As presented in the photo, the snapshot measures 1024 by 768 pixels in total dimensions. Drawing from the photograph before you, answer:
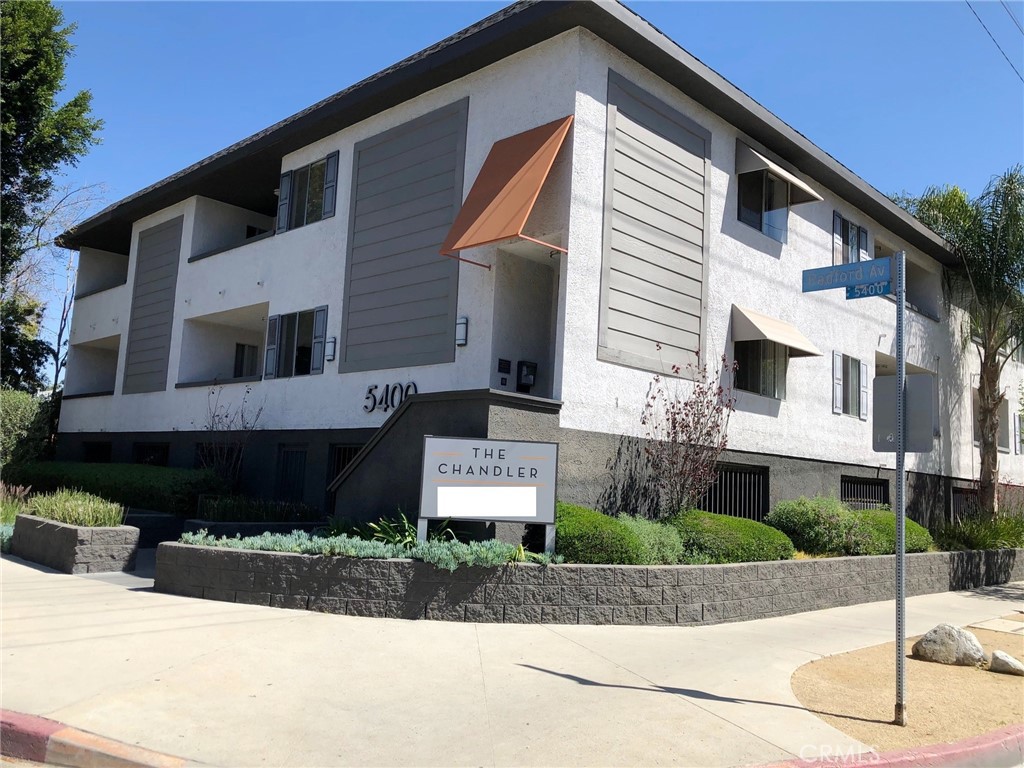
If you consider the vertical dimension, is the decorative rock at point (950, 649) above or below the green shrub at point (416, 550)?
below

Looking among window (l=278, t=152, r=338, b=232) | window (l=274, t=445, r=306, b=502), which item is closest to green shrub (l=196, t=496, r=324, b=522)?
window (l=274, t=445, r=306, b=502)

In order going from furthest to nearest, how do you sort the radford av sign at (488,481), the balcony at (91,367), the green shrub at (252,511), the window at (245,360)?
1. the balcony at (91,367)
2. the window at (245,360)
3. the green shrub at (252,511)
4. the radford av sign at (488,481)

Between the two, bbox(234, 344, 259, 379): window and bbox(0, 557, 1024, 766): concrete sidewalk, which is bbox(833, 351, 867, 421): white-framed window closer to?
bbox(0, 557, 1024, 766): concrete sidewalk

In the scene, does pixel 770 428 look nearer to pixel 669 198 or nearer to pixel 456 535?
pixel 669 198

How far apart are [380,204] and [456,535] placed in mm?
6738

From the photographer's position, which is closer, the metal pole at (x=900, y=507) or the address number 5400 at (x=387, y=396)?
the metal pole at (x=900, y=507)

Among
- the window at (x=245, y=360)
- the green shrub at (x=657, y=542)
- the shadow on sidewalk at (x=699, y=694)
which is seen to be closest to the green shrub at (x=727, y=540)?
the green shrub at (x=657, y=542)

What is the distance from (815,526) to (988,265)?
38.2 ft

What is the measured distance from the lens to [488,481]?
9.85 metres

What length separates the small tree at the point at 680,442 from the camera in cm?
1239

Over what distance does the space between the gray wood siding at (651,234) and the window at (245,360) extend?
1135cm

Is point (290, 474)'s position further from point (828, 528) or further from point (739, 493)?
point (828, 528)

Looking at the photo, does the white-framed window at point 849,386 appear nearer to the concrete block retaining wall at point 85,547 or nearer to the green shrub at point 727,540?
the green shrub at point 727,540

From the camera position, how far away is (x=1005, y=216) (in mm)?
19594
